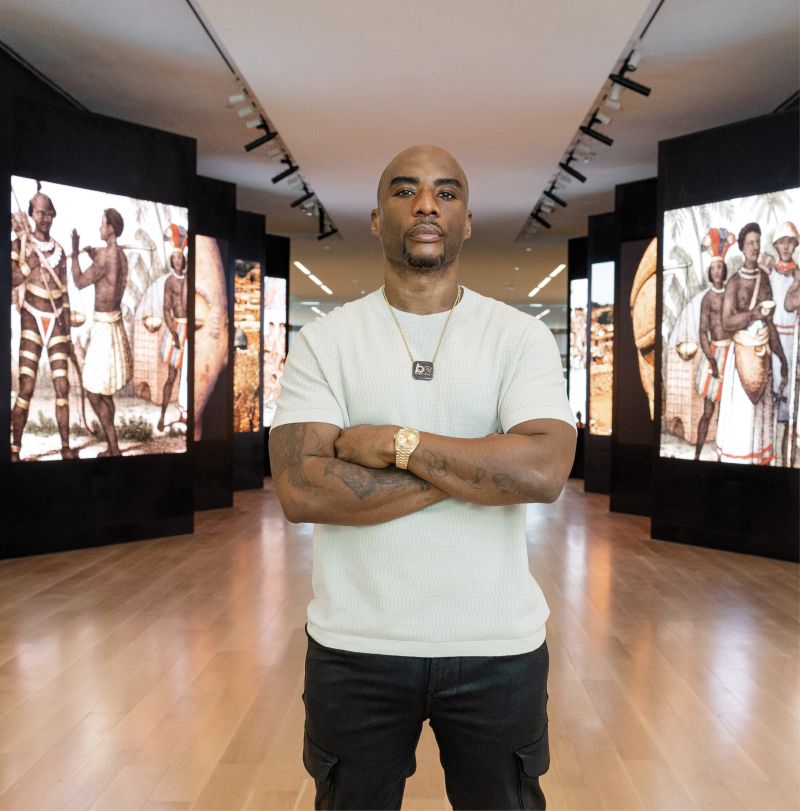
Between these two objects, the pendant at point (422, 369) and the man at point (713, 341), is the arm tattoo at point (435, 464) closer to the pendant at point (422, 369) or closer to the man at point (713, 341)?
the pendant at point (422, 369)

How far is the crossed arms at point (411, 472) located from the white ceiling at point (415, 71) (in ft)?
15.6

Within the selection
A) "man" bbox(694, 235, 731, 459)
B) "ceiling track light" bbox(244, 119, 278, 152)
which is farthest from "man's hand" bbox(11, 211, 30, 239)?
"man" bbox(694, 235, 731, 459)

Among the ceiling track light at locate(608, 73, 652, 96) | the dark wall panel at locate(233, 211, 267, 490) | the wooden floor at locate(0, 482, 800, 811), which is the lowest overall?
the wooden floor at locate(0, 482, 800, 811)

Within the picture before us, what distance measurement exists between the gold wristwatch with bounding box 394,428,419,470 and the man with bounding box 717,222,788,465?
6842 millimetres

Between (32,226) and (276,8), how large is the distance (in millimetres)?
3062

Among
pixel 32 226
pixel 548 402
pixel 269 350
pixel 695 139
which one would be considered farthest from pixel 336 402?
pixel 269 350

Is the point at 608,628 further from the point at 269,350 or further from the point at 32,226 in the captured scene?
the point at 269,350

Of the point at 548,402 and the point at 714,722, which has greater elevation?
the point at 548,402

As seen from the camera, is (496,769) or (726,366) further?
(726,366)

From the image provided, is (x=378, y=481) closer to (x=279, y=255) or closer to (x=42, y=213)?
(x=42, y=213)

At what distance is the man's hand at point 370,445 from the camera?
5.43 feet

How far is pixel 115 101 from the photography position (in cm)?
912

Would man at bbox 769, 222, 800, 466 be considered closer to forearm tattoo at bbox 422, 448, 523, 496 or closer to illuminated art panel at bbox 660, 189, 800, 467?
illuminated art panel at bbox 660, 189, 800, 467

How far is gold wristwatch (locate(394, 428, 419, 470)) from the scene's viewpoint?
64.2 inches
